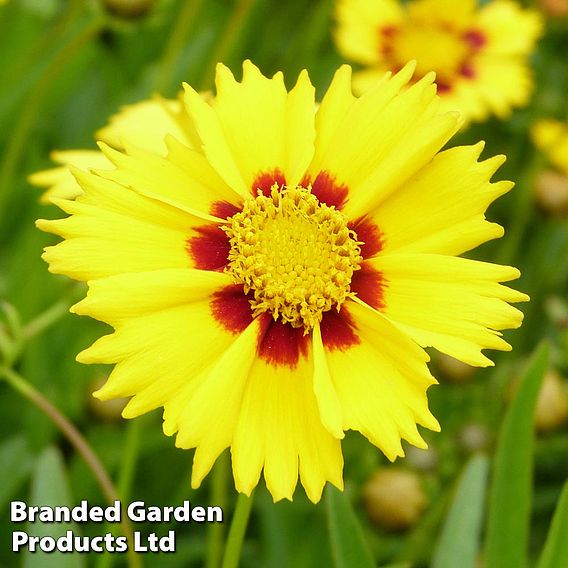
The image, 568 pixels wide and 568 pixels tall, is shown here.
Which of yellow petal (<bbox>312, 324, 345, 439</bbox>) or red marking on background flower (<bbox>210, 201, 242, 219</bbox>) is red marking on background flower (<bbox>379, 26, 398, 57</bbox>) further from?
yellow petal (<bbox>312, 324, 345, 439</bbox>)

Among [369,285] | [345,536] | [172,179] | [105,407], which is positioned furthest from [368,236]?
[105,407]

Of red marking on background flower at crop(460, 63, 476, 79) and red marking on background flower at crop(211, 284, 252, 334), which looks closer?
red marking on background flower at crop(211, 284, 252, 334)

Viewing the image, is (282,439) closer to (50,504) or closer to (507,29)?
(50,504)

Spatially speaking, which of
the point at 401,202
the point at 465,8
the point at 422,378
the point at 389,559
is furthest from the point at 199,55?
the point at 422,378

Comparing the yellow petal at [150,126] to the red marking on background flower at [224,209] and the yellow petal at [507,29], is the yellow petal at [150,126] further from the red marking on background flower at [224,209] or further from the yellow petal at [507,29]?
the yellow petal at [507,29]

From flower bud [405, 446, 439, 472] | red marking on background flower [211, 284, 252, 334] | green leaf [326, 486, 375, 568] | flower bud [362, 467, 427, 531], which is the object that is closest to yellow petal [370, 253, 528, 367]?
red marking on background flower [211, 284, 252, 334]
